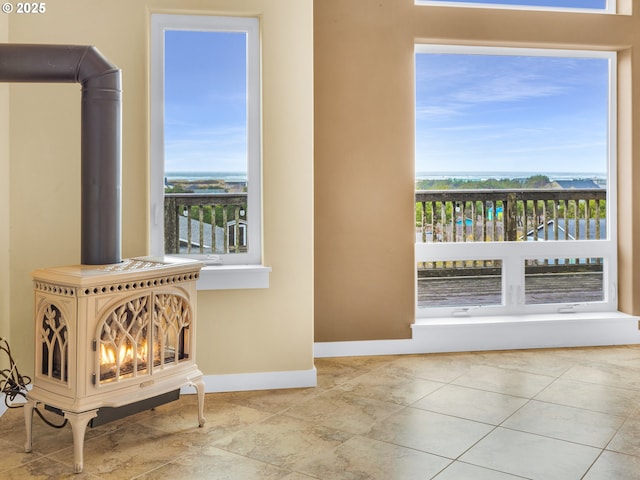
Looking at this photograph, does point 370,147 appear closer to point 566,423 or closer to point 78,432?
point 566,423

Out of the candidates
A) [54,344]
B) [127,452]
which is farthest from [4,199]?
[127,452]

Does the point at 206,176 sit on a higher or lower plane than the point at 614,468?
higher

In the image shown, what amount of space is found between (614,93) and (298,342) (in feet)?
10.1

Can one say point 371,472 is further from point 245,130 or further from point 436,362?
point 245,130

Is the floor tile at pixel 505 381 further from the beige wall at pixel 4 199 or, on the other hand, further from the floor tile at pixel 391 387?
the beige wall at pixel 4 199

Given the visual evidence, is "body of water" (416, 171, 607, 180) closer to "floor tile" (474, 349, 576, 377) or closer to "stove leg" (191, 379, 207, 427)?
"floor tile" (474, 349, 576, 377)

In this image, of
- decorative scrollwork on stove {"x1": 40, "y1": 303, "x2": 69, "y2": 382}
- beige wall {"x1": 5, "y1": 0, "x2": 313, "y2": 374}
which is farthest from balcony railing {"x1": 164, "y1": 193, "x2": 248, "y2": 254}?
decorative scrollwork on stove {"x1": 40, "y1": 303, "x2": 69, "y2": 382}

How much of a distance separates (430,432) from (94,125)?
2.06 meters

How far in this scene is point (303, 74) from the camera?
342 centimetres

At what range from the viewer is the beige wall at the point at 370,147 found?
4062mm

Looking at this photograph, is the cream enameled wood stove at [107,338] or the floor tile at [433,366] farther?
the floor tile at [433,366]

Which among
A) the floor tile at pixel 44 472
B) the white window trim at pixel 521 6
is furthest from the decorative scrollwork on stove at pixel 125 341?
the white window trim at pixel 521 6

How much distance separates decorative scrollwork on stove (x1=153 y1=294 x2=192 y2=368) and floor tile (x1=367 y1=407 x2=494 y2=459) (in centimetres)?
97

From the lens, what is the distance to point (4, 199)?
3.11 meters
